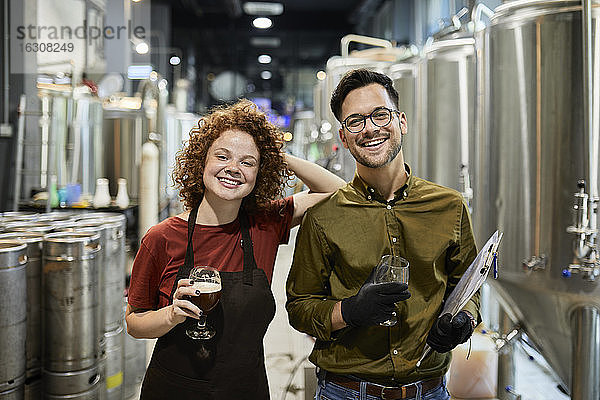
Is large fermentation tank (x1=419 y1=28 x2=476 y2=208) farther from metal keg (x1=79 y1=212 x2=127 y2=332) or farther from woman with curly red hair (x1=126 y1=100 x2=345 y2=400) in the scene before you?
woman with curly red hair (x1=126 y1=100 x2=345 y2=400)

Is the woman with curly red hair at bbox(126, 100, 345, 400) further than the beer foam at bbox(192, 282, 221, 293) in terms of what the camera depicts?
Yes

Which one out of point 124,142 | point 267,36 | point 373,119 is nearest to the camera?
point 373,119

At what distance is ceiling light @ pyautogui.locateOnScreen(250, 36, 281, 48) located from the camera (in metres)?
15.1

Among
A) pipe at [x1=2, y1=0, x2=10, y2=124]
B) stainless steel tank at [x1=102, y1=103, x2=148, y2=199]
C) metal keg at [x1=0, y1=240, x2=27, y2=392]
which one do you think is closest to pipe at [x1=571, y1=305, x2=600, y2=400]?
metal keg at [x1=0, y1=240, x2=27, y2=392]

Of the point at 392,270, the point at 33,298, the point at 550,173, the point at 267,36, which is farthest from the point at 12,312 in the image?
the point at 267,36

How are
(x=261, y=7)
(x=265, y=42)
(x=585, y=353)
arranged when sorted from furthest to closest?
(x=265, y=42), (x=261, y=7), (x=585, y=353)

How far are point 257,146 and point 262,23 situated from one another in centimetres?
1345

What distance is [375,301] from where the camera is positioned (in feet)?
4.90

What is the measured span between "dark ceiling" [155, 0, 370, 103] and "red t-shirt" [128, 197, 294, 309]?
483 inches

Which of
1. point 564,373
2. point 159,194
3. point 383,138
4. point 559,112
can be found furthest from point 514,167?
point 159,194

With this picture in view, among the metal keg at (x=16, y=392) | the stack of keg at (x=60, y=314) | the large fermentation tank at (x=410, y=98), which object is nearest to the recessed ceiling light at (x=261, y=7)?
the large fermentation tank at (x=410, y=98)

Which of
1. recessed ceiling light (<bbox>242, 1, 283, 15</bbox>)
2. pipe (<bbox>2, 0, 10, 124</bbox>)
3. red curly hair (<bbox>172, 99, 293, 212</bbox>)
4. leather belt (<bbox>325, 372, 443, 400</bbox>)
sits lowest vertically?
leather belt (<bbox>325, 372, 443, 400</bbox>)

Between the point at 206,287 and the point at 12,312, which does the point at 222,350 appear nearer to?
the point at 206,287

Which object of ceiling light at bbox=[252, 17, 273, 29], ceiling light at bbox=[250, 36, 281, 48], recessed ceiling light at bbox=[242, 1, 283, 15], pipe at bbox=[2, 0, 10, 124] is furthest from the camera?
ceiling light at bbox=[250, 36, 281, 48]
